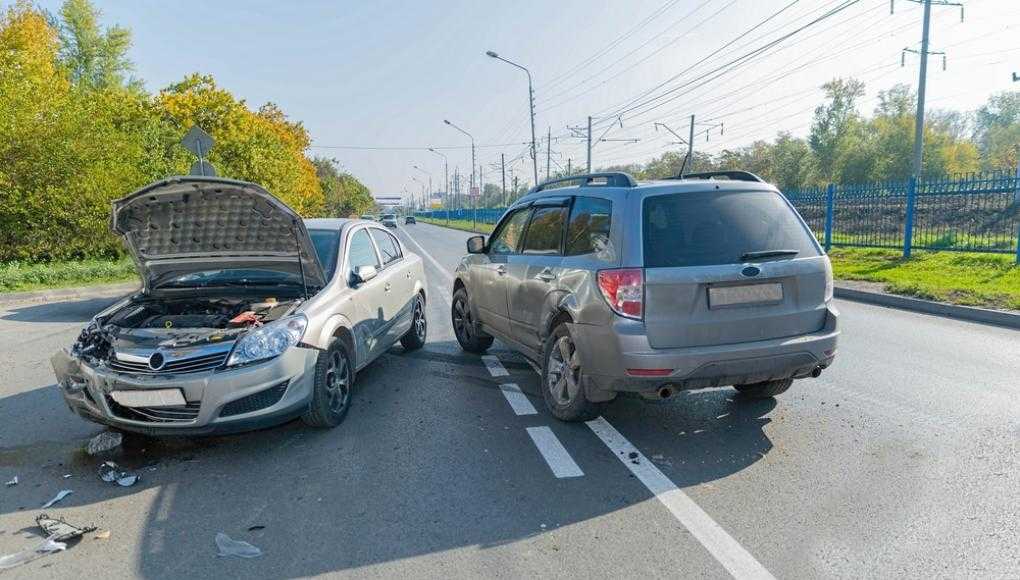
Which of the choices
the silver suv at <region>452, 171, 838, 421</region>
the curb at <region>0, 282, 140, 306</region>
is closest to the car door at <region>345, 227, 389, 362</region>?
the silver suv at <region>452, 171, 838, 421</region>

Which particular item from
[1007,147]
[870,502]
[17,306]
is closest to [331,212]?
[17,306]

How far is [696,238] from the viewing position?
4035 mm

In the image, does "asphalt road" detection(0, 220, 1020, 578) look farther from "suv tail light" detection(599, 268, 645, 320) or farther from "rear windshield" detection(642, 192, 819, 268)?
"rear windshield" detection(642, 192, 819, 268)

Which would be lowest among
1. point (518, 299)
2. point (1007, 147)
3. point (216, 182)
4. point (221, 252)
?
point (518, 299)

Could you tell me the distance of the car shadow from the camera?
2996 mm

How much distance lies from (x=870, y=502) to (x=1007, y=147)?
8024 centimetres

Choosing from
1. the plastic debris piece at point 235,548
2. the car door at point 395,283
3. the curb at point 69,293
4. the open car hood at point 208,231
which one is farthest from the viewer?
the curb at point 69,293

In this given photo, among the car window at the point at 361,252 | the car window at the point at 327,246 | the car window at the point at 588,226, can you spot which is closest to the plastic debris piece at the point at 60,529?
the car window at the point at 327,246

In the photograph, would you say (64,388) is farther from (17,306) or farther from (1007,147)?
(1007,147)

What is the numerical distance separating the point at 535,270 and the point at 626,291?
4.30 feet

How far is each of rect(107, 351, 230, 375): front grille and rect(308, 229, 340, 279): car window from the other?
131cm

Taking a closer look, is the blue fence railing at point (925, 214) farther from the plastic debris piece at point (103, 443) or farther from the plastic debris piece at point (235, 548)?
the plastic debris piece at point (103, 443)

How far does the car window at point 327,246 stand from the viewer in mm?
5242

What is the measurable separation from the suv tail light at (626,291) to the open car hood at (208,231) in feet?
7.74
